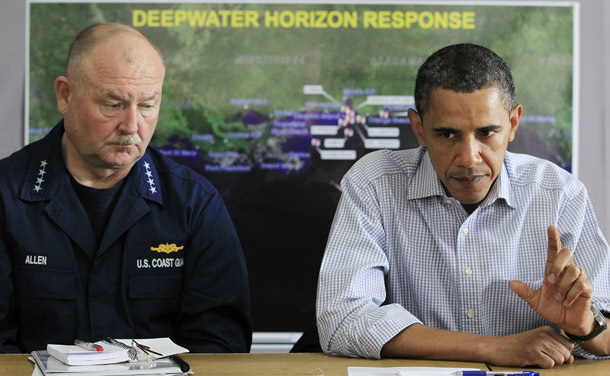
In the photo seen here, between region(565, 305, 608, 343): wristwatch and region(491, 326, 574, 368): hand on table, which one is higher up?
region(565, 305, 608, 343): wristwatch

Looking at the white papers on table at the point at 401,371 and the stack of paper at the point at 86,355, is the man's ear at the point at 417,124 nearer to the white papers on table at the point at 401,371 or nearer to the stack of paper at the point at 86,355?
the white papers on table at the point at 401,371

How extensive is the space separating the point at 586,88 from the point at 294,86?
1.29 meters

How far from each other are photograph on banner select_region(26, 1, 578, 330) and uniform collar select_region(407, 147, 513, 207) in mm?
1001

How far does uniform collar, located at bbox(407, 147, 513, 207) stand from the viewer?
7.07 feet

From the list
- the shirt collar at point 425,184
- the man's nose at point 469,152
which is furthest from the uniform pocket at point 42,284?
the man's nose at point 469,152

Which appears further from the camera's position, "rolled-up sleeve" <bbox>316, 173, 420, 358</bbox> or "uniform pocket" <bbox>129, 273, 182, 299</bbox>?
"uniform pocket" <bbox>129, 273, 182, 299</bbox>

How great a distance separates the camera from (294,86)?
3215mm

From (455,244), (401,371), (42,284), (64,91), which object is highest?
(64,91)

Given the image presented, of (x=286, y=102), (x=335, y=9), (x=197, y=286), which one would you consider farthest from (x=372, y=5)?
(x=197, y=286)

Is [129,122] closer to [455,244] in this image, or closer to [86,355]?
[86,355]

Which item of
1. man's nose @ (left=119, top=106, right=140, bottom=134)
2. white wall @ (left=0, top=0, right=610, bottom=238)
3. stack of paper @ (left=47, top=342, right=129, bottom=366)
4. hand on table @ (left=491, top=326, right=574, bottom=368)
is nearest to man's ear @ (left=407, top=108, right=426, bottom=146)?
hand on table @ (left=491, top=326, right=574, bottom=368)

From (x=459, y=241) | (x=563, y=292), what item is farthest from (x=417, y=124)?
(x=563, y=292)

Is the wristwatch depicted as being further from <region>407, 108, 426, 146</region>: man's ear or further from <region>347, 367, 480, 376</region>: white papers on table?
<region>407, 108, 426, 146</region>: man's ear

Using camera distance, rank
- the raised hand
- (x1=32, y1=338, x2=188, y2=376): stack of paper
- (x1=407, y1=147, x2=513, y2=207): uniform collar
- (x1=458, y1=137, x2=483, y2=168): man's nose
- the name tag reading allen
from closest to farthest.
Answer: (x1=32, y1=338, x2=188, y2=376): stack of paper → the raised hand → (x1=458, y1=137, x2=483, y2=168): man's nose → (x1=407, y1=147, x2=513, y2=207): uniform collar → the name tag reading allen
